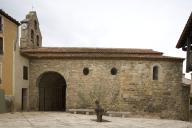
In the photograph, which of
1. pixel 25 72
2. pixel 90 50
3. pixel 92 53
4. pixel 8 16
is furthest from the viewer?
pixel 90 50

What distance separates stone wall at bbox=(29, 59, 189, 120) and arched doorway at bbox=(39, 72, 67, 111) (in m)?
3.28

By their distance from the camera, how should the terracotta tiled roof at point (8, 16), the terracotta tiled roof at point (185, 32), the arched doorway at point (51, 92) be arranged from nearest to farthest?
1. the terracotta tiled roof at point (185, 32)
2. the terracotta tiled roof at point (8, 16)
3. the arched doorway at point (51, 92)

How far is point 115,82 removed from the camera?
24344 mm

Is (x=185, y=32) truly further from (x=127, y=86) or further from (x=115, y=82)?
(x=115, y=82)

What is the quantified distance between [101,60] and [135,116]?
16.9 ft

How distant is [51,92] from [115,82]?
7486mm

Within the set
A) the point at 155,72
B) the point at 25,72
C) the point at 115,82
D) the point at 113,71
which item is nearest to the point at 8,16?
the point at 25,72

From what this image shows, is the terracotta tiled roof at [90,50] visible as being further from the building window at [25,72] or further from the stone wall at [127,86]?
the building window at [25,72]

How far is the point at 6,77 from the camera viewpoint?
21.2 metres

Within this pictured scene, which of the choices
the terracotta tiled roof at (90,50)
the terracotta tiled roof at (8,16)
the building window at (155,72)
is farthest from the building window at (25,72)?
the building window at (155,72)

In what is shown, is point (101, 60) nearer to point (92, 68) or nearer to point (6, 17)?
point (92, 68)

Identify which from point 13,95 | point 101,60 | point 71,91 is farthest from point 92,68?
point 13,95

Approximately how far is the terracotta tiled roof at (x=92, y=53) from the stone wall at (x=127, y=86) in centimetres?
41

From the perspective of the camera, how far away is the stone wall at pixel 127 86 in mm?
24172
